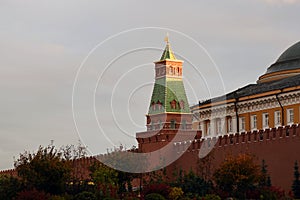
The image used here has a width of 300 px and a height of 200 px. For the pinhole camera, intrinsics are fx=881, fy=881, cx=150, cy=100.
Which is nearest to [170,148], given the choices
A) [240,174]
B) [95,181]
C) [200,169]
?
[200,169]

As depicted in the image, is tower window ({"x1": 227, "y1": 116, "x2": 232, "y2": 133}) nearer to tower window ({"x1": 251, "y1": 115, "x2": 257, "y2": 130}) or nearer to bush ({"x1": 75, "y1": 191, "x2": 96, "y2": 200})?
tower window ({"x1": 251, "y1": 115, "x2": 257, "y2": 130})

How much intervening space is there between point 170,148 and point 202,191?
31.0 feet

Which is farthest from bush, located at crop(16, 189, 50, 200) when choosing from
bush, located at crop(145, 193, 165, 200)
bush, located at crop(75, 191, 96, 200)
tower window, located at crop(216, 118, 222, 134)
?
tower window, located at crop(216, 118, 222, 134)

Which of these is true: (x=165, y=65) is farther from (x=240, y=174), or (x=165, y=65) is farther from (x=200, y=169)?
(x=240, y=174)

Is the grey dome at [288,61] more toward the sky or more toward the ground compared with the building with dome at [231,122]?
more toward the sky

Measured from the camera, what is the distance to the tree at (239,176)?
3638 cm

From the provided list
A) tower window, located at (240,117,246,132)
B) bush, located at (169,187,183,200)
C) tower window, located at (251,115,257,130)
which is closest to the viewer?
bush, located at (169,187,183,200)

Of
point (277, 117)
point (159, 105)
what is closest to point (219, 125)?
point (277, 117)

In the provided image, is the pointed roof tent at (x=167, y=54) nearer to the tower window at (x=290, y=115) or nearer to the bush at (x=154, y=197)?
the tower window at (x=290, y=115)

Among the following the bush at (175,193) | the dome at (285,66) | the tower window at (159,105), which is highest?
the dome at (285,66)

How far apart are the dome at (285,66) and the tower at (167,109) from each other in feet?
20.2

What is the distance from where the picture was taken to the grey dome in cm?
5089

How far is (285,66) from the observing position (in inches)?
2020

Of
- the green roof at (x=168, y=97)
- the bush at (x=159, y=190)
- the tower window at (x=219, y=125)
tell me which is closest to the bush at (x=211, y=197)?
the bush at (x=159, y=190)
